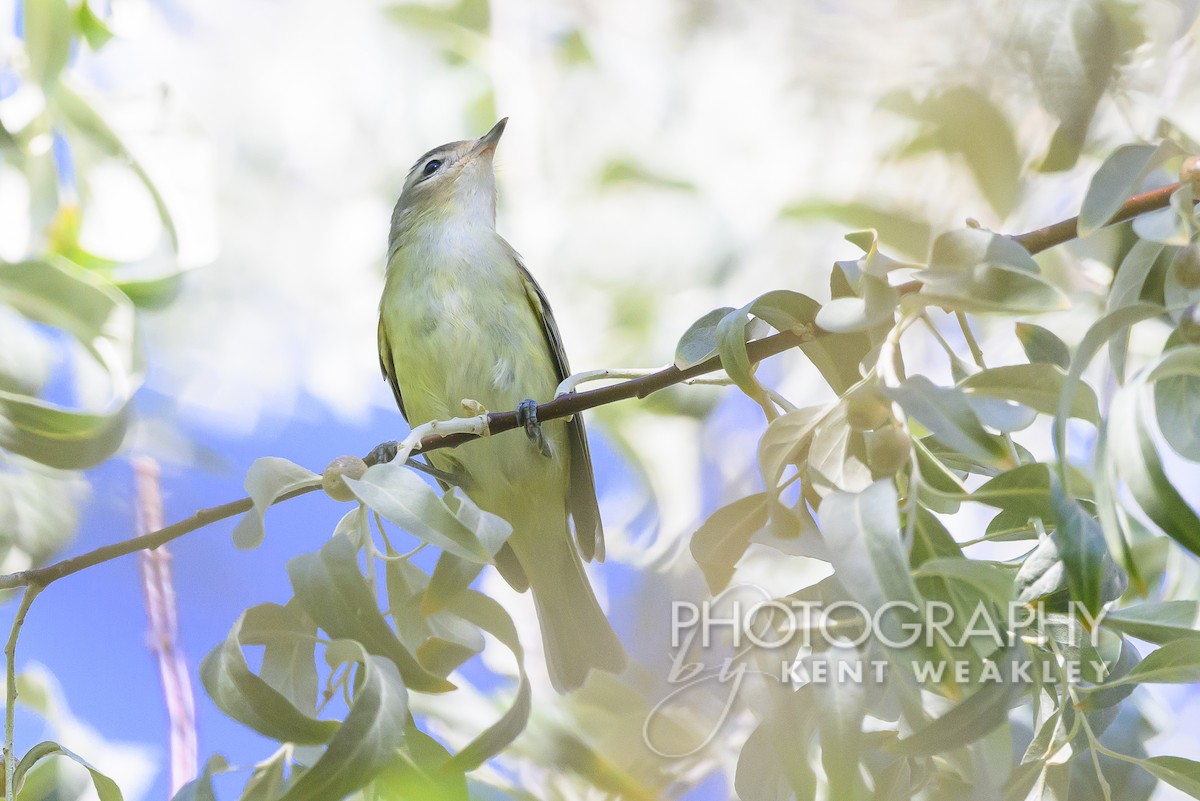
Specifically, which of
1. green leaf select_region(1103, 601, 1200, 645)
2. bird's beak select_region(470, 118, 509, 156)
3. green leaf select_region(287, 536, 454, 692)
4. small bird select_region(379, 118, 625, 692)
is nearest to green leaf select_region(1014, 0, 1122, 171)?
green leaf select_region(1103, 601, 1200, 645)

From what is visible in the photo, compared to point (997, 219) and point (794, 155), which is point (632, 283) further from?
point (997, 219)

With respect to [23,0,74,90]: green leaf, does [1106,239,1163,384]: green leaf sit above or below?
below

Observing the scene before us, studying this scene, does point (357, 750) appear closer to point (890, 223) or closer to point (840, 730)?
point (840, 730)

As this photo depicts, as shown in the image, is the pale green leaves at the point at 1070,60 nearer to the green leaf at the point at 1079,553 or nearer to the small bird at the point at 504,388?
the green leaf at the point at 1079,553

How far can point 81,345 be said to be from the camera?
5.65 feet

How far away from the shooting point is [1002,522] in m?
1.30

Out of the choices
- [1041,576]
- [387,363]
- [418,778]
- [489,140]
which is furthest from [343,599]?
[489,140]

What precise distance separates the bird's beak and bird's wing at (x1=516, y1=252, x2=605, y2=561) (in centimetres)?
49

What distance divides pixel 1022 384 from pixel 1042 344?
10.7 inches

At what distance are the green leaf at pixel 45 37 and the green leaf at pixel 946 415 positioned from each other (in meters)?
1.96

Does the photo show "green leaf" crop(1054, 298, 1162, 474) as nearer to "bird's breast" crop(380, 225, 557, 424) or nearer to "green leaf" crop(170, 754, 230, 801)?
"green leaf" crop(170, 754, 230, 801)

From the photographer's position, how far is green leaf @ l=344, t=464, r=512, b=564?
117 cm

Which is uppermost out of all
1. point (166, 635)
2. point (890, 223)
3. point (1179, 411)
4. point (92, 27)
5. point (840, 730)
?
point (92, 27)

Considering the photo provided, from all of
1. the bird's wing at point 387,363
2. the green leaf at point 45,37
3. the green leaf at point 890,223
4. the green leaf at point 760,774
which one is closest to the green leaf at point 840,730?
the green leaf at point 760,774
